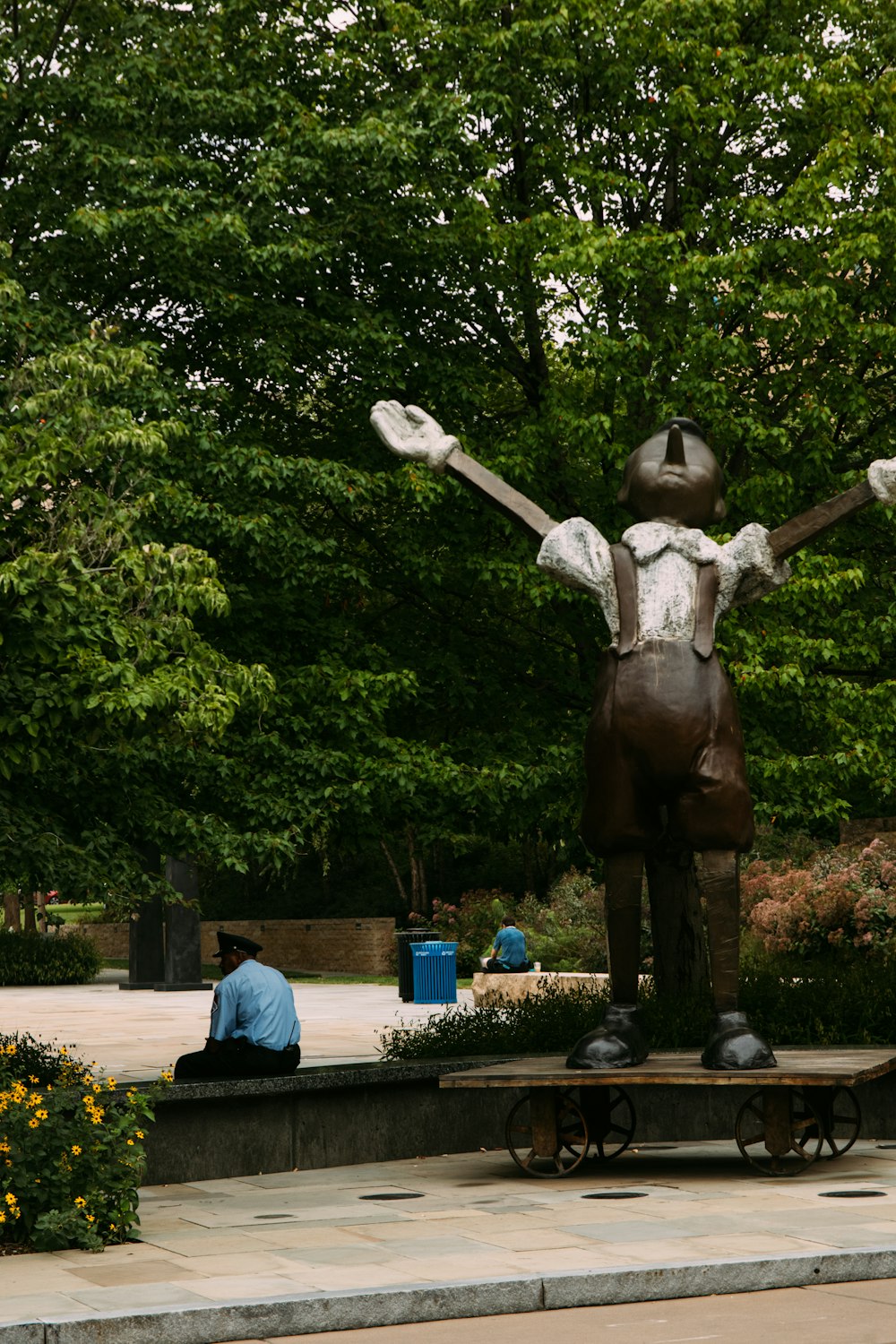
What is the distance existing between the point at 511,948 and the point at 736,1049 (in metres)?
14.3

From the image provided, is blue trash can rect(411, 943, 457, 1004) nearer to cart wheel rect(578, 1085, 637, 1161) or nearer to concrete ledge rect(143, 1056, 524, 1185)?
concrete ledge rect(143, 1056, 524, 1185)

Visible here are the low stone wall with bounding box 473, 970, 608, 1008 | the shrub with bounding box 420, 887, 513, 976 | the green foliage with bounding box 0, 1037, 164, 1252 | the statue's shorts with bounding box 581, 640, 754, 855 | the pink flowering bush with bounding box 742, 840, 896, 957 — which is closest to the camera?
the green foliage with bounding box 0, 1037, 164, 1252

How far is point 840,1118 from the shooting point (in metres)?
10.5

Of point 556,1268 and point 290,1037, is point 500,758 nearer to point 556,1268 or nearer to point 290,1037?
point 290,1037

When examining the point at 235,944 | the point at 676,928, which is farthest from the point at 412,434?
the point at 676,928

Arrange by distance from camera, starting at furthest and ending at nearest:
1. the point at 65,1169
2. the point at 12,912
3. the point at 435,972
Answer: the point at 12,912
the point at 435,972
the point at 65,1169

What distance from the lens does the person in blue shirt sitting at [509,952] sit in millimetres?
23688

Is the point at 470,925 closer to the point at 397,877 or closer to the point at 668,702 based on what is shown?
the point at 397,877

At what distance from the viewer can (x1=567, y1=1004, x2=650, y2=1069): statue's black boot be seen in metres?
9.77

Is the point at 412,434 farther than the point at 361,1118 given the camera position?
No

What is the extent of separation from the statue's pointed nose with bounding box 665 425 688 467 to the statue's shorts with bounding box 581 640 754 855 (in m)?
1.11

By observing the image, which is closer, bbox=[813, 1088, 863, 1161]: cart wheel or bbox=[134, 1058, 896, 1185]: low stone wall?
bbox=[813, 1088, 863, 1161]: cart wheel

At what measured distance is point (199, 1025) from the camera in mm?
22344

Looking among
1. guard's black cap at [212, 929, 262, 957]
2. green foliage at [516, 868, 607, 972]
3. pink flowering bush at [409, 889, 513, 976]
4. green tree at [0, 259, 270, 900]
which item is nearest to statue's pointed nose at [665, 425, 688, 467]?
green tree at [0, 259, 270, 900]
